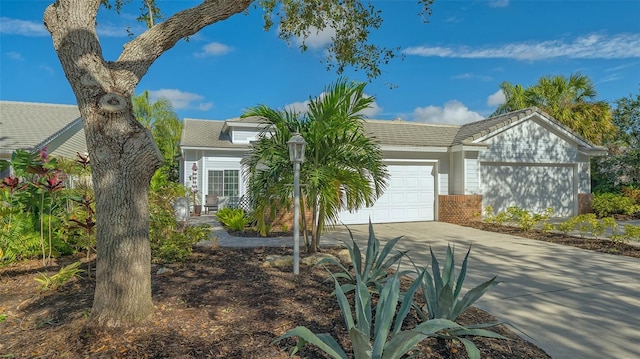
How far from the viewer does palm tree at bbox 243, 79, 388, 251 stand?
5535 mm

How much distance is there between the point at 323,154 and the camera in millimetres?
5781

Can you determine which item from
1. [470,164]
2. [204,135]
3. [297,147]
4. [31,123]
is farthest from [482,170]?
[31,123]

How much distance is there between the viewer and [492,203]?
12562 mm

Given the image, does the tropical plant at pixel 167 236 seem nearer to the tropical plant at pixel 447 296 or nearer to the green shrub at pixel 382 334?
the green shrub at pixel 382 334

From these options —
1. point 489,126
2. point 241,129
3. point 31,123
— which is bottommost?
point 489,126

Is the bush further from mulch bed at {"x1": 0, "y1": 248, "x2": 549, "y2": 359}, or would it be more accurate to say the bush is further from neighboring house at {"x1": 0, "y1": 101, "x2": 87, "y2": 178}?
neighboring house at {"x1": 0, "y1": 101, "x2": 87, "y2": 178}

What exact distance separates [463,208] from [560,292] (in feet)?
24.7

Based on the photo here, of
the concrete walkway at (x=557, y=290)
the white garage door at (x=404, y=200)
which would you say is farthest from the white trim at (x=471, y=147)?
the concrete walkway at (x=557, y=290)

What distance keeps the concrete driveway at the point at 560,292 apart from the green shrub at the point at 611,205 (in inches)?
283

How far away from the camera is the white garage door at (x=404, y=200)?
1182 centimetres

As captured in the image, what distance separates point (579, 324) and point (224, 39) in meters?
9.52

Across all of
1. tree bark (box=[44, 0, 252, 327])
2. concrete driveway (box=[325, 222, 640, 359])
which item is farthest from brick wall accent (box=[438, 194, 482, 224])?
tree bark (box=[44, 0, 252, 327])

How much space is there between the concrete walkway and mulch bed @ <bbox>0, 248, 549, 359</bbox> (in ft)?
1.42

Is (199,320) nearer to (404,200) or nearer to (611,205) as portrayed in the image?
(404,200)
